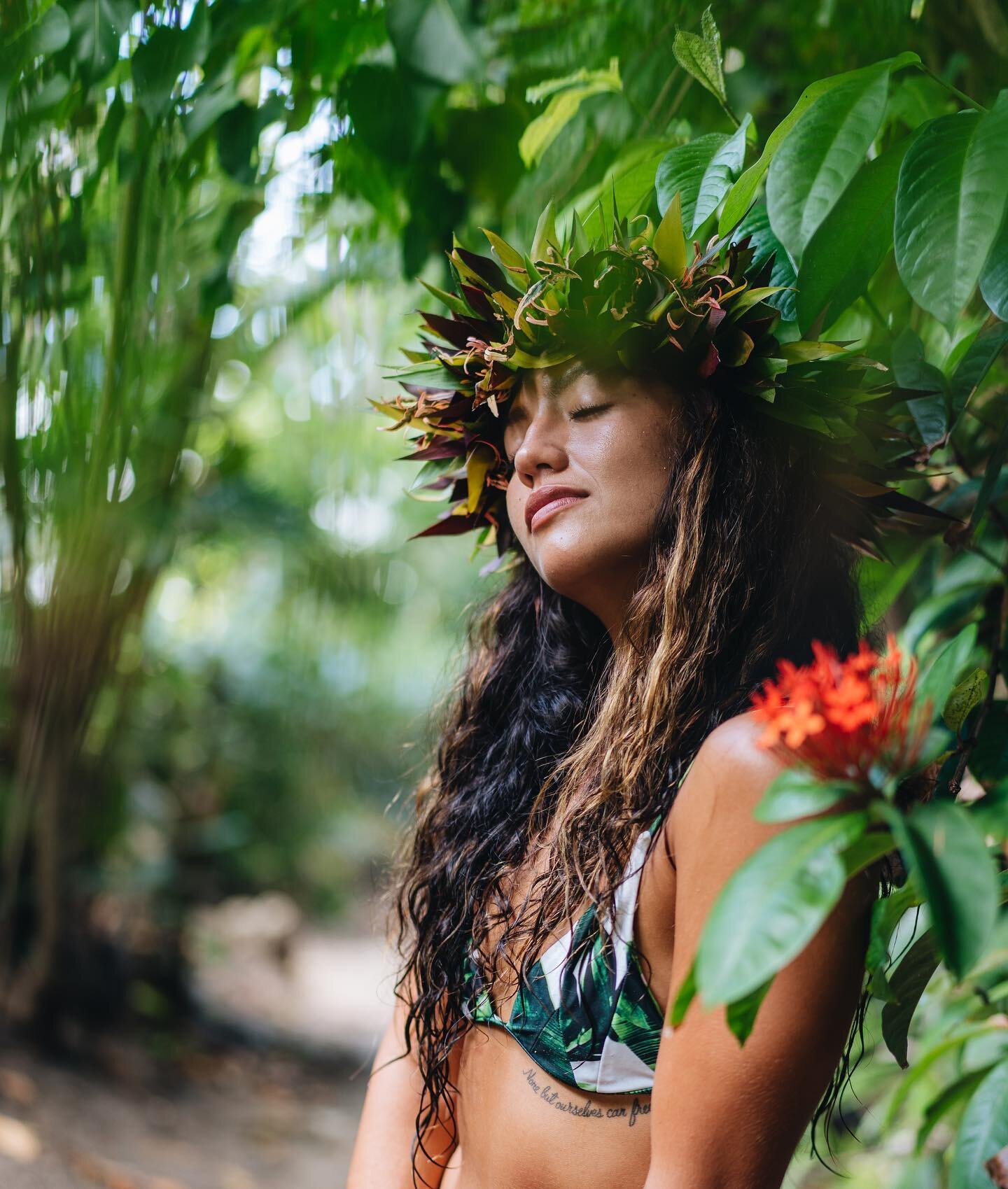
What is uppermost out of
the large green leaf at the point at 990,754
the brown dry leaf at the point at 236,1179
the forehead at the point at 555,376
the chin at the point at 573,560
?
the forehead at the point at 555,376

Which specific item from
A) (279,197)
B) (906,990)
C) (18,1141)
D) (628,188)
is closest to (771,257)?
(628,188)

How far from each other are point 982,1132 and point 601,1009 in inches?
12.7

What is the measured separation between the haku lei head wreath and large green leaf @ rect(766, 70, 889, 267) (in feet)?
0.56

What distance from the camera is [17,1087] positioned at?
336 centimetres

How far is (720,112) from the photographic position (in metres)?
1.47

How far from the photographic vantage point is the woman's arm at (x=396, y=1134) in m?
1.21

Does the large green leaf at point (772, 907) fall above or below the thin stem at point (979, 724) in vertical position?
below

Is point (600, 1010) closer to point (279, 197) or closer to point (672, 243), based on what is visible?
point (672, 243)

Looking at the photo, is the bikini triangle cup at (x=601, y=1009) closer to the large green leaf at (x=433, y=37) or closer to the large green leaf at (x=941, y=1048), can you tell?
the large green leaf at (x=941, y=1048)

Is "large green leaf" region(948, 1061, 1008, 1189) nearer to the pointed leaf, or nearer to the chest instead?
the chest

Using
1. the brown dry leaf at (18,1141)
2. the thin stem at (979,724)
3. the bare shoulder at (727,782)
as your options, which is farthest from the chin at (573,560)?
the brown dry leaf at (18,1141)

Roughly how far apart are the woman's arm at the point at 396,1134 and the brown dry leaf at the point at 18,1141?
6.84 ft

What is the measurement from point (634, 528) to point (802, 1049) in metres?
0.49

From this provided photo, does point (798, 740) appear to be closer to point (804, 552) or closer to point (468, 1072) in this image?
point (804, 552)
